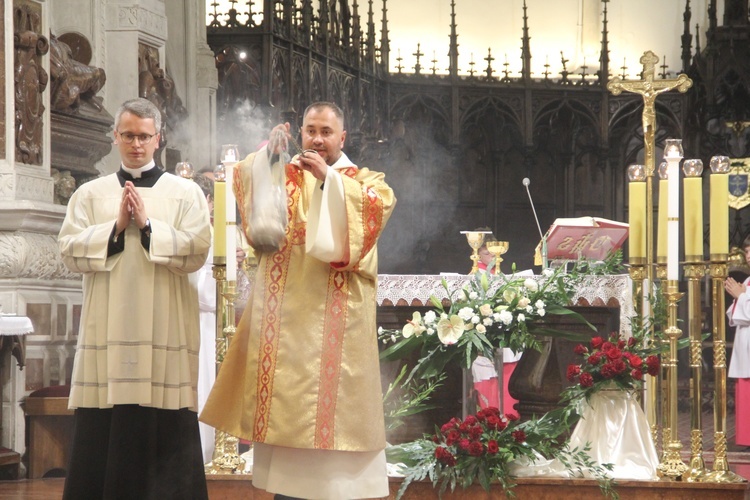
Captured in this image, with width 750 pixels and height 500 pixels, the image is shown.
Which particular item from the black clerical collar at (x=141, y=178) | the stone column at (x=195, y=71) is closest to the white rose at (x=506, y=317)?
the black clerical collar at (x=141, y=178)

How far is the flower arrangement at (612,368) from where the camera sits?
5270 millimetres

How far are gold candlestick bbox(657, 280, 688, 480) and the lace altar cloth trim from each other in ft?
2.42

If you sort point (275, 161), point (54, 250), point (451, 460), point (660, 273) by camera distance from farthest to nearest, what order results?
point (54, 250)
point (660, 273)
point (451, 460)
point (275, 161)

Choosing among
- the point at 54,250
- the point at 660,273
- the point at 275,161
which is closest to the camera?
the point at 275,161

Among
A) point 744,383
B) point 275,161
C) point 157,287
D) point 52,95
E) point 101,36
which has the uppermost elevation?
point 101,36

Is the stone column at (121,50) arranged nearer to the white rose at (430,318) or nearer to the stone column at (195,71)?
the stone column at (195,71)

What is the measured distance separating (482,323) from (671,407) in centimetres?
94

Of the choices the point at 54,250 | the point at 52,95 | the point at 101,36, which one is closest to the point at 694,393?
the point at 54,250

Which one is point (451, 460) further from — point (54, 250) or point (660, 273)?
point (54, 250)

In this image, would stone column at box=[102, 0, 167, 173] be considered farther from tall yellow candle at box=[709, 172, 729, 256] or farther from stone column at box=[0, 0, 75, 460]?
tall yellow candle at box=[709, 172, 729, 256]

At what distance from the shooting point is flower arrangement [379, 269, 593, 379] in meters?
5.33

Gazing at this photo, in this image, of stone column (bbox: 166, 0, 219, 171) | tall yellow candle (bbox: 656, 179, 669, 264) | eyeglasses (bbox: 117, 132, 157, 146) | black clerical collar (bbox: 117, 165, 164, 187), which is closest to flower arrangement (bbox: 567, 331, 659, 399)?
tall yellow candle (bbox: 656, 179, 669, 264)

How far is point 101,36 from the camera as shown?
30.2ft

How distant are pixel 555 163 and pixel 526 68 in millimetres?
1230
